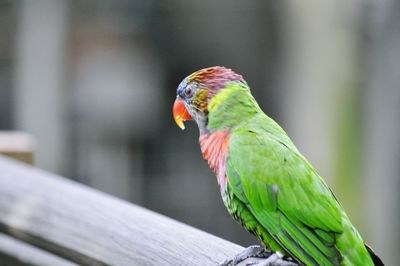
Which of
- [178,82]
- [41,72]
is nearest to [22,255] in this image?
[178,82]

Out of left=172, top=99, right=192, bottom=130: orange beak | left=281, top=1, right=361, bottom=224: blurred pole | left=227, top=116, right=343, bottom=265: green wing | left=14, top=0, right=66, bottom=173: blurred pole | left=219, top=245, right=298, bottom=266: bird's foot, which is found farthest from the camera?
left=14, top=0, right=66, bottom=173: blurred pole

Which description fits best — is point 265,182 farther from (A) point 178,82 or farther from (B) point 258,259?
(A) point 178,82

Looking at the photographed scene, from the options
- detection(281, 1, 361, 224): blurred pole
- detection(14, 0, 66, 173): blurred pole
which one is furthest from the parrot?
detection(14, 0, 66, 173): blurred pole

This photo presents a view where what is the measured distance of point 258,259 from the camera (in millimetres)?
1579

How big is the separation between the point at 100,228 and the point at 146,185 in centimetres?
344

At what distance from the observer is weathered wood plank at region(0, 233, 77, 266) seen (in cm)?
193

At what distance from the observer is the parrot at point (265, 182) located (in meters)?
1.60

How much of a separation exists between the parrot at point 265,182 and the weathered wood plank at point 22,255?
403mm

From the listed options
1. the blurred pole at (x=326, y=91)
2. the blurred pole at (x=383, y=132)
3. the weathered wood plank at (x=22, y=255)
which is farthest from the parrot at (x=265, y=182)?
the blurred pole at (x=326, y=91)

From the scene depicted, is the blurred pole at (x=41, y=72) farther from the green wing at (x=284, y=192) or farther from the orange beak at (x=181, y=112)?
the green wing at (x=284, y=192)

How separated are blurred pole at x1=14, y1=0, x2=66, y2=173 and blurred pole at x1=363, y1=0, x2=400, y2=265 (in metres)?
1.95

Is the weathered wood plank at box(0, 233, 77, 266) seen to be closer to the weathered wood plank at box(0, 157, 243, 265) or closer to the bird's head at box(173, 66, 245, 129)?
the weathered wood plank at box(0, 157, 243, 265)

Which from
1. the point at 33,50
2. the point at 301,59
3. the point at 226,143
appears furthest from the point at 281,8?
the point at 226,143


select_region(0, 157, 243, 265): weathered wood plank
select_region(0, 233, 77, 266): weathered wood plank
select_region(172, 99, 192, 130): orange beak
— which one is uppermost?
select_region(172, 99, 192, 130): orange beak
